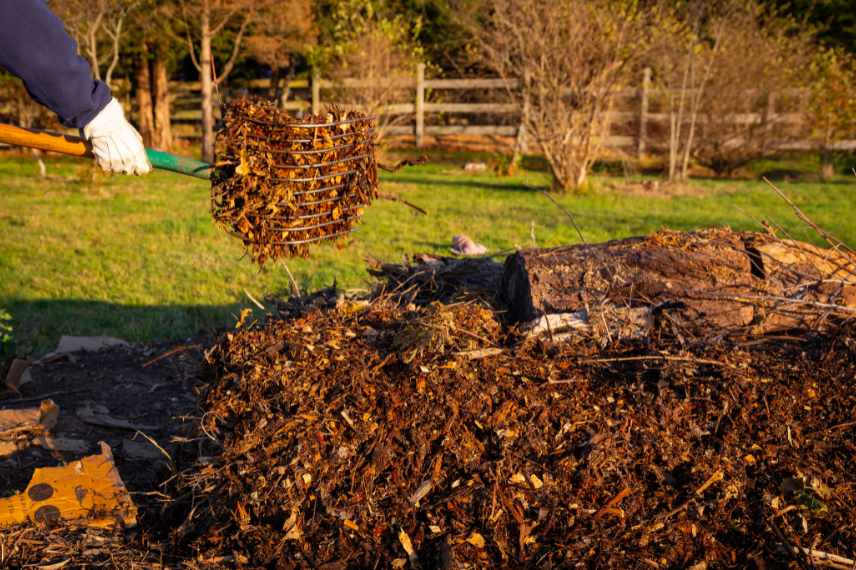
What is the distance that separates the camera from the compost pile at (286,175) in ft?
10.0

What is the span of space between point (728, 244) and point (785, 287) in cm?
30

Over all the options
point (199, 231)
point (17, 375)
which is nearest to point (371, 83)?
point (199, 231)

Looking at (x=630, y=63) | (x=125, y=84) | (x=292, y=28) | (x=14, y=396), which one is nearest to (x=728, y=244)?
(x=14, y=396)

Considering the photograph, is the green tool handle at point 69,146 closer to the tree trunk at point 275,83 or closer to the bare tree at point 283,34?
the bare tree at point 283,34

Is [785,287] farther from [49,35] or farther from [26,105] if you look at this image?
[26,105]

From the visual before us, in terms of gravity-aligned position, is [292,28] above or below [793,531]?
above

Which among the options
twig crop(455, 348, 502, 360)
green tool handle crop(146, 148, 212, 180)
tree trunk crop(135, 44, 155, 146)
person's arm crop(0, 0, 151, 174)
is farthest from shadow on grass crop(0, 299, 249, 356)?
tree trunk crop(135, 44, 155, 146)

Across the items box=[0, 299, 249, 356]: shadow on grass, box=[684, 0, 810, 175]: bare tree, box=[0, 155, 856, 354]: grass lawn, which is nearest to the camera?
box=[0, 299, 249, 356]: shadow on grass

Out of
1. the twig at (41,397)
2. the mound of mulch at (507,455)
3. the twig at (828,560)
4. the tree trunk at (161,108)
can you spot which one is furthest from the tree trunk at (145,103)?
the twig at (828,560)

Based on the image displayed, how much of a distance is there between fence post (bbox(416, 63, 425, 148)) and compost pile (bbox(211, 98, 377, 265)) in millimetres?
14507

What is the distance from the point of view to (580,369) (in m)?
2.93

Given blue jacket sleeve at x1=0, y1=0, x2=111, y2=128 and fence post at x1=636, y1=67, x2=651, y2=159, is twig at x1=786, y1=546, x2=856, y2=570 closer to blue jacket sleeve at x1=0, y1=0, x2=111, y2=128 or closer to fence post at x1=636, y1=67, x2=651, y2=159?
blue jacket sleeve at x1=0, y1=0, x2=111, y2=128

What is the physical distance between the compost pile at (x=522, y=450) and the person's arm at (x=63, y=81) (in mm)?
892

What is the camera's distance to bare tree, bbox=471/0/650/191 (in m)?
10.9
